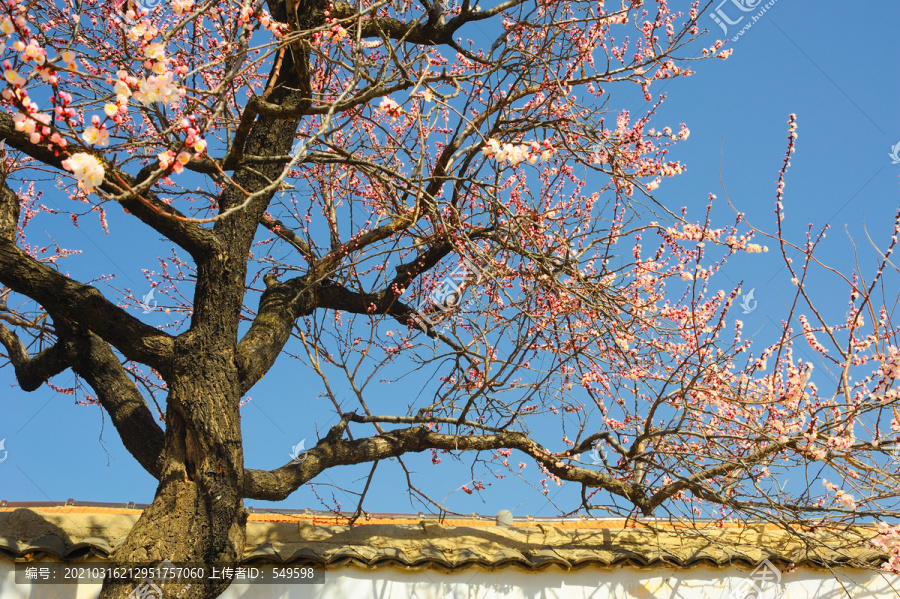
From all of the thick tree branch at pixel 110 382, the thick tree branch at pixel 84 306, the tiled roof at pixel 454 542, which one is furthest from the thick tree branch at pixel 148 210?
the tiled roof at pixel 454 542

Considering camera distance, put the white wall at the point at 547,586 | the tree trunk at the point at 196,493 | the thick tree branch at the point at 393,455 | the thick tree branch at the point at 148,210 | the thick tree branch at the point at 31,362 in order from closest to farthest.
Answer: the tree trunk at the point at 196,493, the thick tree branch at the point at 148,210, the thick tree branch at the point at 393,455, the white wall at the point at 547,586, the thick tree branch at the point at 31,362

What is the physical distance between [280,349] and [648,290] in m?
2.77

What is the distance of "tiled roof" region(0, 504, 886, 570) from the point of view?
451cm

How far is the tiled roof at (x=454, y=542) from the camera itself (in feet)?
14.8

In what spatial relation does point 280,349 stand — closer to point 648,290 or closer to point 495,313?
point 495,313

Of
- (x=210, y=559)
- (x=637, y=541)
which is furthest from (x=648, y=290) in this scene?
(x=210, y=559)

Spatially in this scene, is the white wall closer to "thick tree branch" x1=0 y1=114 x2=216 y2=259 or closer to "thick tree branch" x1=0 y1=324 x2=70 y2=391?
"thick tree branch" x1=0 y1=324 x2=70 y2=391

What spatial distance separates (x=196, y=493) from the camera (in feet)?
12.0

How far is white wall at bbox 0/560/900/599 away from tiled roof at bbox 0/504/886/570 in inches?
3.5

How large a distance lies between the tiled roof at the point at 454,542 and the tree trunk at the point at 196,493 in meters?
0.91

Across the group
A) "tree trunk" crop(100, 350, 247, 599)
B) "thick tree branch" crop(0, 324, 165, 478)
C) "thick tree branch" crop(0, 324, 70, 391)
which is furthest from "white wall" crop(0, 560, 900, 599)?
"thick tree branch" crop(0, 324, 70, 391)

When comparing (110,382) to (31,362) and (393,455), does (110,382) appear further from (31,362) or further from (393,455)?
(393,455)

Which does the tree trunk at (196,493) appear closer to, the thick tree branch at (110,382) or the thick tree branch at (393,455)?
the thick tree branch at (393,455)

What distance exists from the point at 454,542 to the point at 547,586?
724 mm
